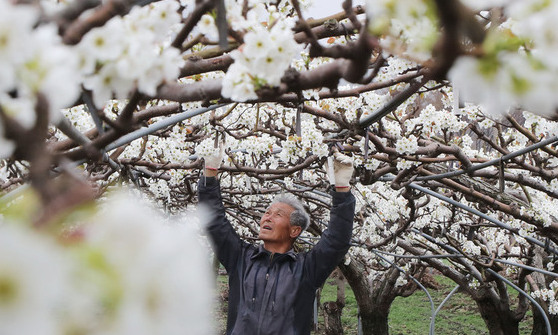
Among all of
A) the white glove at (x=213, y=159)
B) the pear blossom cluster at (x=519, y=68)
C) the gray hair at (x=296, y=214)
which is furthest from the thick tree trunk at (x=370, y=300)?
the pear blossom cluster at (x=519, y=68)

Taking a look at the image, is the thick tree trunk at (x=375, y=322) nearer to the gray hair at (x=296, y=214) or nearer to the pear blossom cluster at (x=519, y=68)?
the gray hair at (x=296, y=214)

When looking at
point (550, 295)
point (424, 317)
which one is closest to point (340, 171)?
point (550, 295)

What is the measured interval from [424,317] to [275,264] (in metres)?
9.20

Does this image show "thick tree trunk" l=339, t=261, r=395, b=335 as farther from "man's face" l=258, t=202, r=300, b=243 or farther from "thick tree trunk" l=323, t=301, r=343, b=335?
"man's face" l=258, t=202, r=300, b=243

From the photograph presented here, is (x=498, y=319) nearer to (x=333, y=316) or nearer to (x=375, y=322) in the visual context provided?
(x=375, y=322)

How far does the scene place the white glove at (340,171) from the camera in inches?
117

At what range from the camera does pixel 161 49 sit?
2.99 feet

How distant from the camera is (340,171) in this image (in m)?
3.03

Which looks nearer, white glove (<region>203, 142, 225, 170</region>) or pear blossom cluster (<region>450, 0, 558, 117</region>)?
pear blossom cluster (<region>450, 0, 558, 117</region>)

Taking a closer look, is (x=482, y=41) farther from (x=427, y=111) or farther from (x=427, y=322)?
(x=427, y=322)

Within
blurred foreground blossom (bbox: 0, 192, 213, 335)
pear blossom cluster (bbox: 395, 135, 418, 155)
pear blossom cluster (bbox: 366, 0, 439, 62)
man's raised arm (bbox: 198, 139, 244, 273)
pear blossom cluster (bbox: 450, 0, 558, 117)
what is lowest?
blurred foreground blossom (bbox: 0, 192, 213, 335)

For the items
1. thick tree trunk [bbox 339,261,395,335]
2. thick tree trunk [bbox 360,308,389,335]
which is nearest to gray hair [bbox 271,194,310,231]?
thick tree trunk [bbox 339,261,395,335]

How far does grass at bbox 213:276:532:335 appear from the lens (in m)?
10.4

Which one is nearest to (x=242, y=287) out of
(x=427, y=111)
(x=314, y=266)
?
(x=314, y=266)
